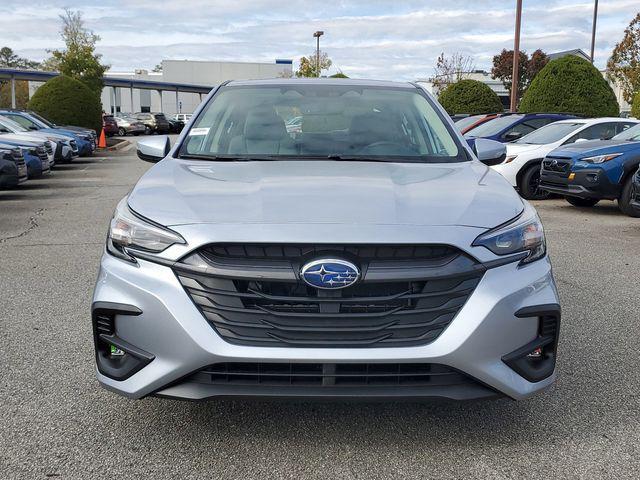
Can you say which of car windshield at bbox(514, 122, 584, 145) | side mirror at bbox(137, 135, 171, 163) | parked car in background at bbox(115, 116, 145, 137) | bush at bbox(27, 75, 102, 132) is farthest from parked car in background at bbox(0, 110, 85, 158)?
parked car in background at bbox(115, 116, 145, 137)

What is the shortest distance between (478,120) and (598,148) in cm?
600

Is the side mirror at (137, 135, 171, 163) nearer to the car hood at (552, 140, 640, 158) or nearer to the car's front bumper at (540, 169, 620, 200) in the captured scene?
the car's front bumper at (540, 169, 620, 200)

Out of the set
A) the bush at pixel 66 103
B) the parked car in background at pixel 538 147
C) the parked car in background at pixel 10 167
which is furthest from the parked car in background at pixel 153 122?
the parked car in background at pixel 538 147

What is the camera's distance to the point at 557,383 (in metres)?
3.90

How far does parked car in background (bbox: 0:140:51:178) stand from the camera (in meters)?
14.7

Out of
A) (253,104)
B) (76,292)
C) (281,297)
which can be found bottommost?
(76,292)

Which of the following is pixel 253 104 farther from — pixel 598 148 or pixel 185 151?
pixel 598 148

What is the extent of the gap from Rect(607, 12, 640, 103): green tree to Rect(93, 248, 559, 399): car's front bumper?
35368mm

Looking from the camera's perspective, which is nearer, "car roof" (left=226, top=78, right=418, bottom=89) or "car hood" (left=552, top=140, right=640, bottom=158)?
"car roof" (left=226, top=78, right=418, bottom=89)

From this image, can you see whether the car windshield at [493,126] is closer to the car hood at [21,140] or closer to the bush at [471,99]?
the car hood at [21,140]

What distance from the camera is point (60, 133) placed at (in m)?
21.1

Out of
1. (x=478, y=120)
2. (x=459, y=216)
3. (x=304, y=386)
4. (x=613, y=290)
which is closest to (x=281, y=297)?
(x=304, y=386)

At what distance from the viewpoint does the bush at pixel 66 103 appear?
28.4 meters

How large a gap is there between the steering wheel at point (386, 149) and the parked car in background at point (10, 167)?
10.2 metres
